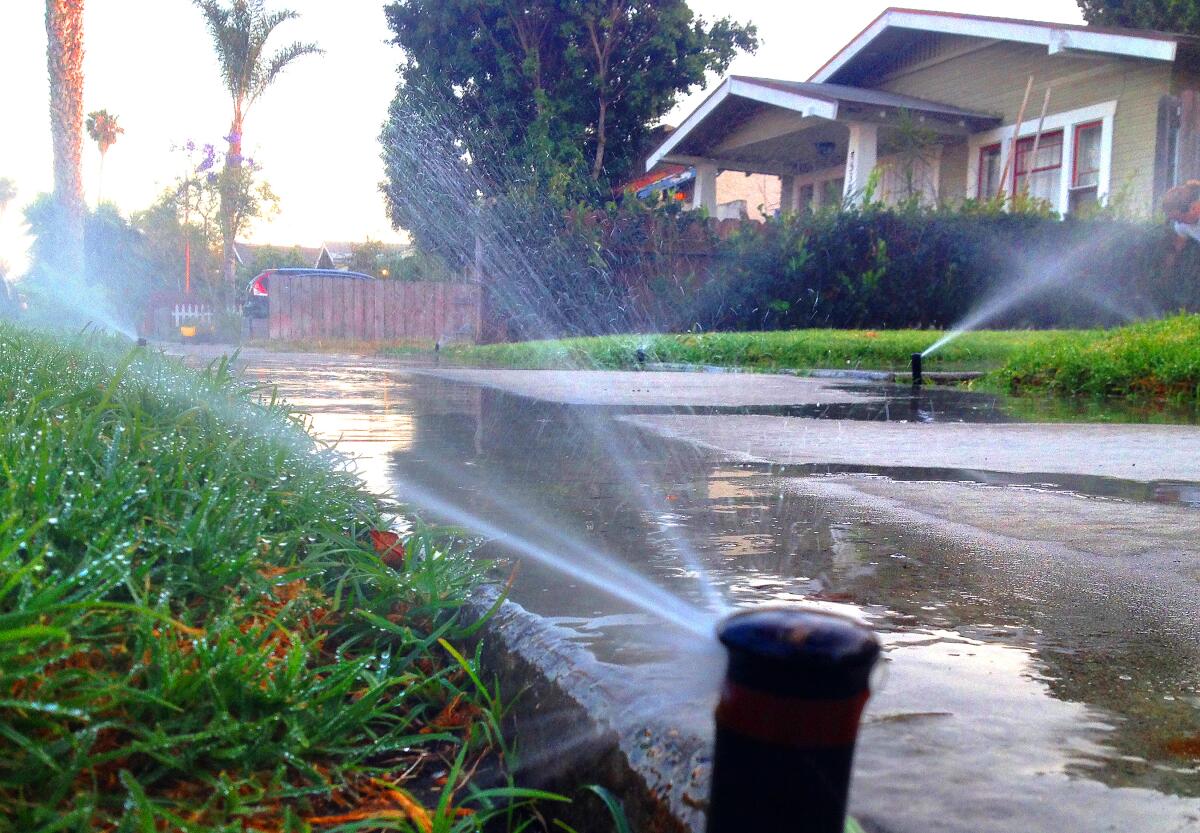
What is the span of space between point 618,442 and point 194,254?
50.4 meters

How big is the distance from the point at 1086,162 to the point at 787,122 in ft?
16.9

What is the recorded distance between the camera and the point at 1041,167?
746 inches

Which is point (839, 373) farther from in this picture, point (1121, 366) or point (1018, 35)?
point (1018, 35)

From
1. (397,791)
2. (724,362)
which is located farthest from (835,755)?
(724,362)

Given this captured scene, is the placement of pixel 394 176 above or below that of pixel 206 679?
above

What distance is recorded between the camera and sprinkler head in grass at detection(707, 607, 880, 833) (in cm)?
A: 69

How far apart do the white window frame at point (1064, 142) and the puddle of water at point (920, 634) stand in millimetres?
14994

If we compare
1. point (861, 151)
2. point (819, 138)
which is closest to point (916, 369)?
point (861, 151)

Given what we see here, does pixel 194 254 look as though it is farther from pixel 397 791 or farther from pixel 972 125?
pixel 397 791

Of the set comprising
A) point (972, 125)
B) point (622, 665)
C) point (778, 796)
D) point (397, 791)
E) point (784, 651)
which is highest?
point (972, 125)

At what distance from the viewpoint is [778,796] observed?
28.6 inches

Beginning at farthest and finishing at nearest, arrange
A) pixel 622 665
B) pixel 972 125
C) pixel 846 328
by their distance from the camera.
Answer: pixel 972 125, pixel 846 328, pixel 622 665

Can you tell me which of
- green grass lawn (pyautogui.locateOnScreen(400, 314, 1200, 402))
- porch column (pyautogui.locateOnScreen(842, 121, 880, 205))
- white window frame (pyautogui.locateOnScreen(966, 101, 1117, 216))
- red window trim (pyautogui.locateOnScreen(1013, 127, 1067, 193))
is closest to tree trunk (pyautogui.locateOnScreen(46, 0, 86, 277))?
green grass lawn (pyautogui.locateOnScreen(400, 314, 1200, 402))

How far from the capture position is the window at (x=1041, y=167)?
18.6 m
